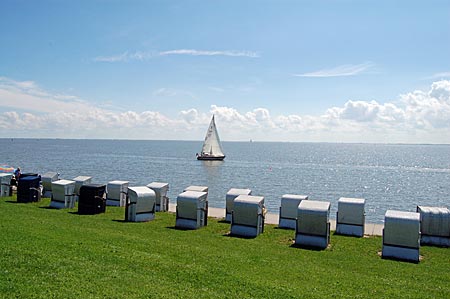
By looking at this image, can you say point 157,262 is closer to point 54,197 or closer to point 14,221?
point 14,221

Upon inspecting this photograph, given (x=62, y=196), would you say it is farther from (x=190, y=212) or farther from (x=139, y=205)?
(x=190, y=212)

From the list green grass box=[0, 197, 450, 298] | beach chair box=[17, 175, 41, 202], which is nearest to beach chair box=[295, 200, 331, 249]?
green grass box=[0, 197, 450, 298]

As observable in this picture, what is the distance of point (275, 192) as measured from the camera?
59500 mm

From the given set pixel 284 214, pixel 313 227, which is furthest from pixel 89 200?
pixel 313 227

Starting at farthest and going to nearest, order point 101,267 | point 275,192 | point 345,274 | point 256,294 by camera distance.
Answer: point 275,192 → point 345,274 → point 101,267 → point 256,294

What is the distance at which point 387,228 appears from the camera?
54.6 ft

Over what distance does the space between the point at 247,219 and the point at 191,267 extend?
8.09 meters

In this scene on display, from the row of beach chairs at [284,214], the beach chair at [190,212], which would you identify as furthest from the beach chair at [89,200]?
the beach chair at [190,212]

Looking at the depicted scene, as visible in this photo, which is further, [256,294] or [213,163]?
[213,163]

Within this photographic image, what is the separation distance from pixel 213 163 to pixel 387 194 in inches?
2584

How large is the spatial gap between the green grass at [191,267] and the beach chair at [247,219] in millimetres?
1230

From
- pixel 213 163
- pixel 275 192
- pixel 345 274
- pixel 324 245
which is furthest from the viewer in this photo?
pixel 213 163

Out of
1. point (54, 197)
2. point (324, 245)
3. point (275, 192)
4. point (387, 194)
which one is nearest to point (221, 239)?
point (324, 245)

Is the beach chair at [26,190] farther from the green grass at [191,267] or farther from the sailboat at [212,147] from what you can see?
the sailboat at [212,147]
